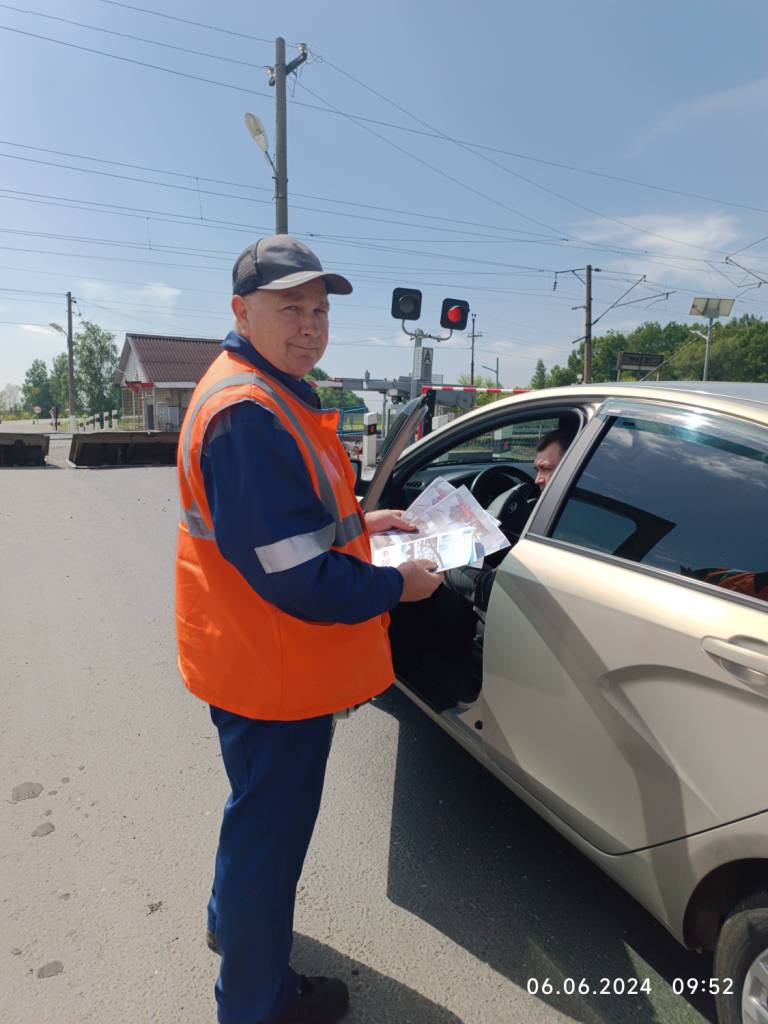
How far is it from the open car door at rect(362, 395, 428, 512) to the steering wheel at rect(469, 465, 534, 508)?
112 cm

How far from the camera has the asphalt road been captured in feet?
→ 6.06

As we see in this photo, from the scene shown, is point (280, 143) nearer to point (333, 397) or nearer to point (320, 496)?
point (320, 496)

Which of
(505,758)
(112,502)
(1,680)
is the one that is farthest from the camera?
(112,502)

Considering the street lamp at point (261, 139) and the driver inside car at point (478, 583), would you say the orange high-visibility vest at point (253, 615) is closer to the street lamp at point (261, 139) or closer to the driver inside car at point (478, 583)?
the driver inside car at point (478, 583)

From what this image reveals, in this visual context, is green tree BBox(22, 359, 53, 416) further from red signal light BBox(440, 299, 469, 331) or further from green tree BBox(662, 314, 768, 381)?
red signal light BBox(440, 299, 469, 331)

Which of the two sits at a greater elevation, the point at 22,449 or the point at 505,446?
the point at 505,446

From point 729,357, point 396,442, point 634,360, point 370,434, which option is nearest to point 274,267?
point 396,442

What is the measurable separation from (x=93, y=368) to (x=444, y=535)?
6391 centimetres

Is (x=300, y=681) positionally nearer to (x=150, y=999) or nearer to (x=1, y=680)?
(x=150, y=999)

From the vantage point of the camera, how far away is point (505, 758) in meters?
2.09

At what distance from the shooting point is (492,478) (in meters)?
3.74

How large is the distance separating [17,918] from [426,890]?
4.40ft

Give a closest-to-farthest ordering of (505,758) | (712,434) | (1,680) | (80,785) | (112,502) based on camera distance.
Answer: (712,434) < (505,758) < (80,785) < (1,680) < (112,502)

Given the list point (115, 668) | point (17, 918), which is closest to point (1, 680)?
point (115, 668)
